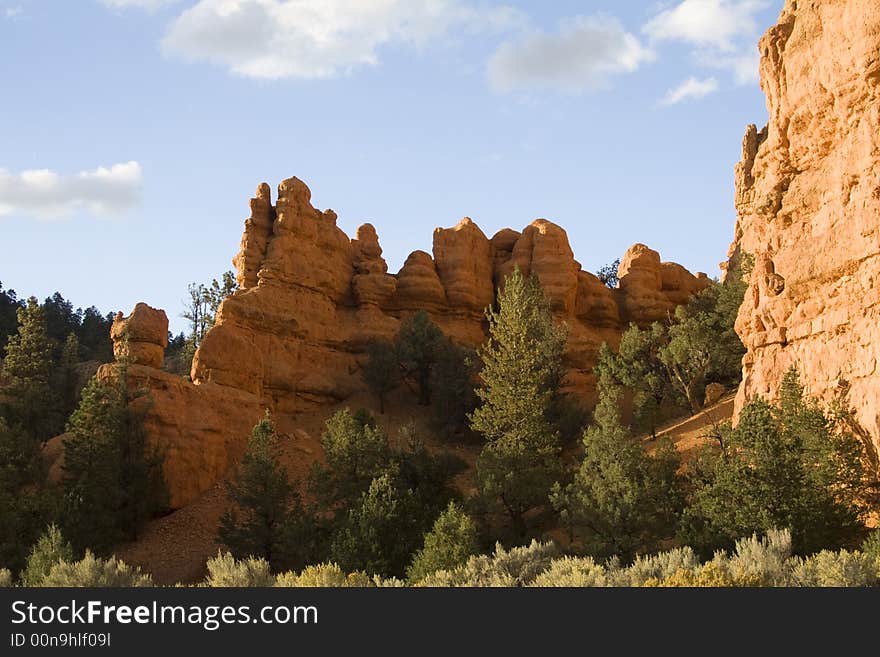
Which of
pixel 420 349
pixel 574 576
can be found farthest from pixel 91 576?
pixel 420 349

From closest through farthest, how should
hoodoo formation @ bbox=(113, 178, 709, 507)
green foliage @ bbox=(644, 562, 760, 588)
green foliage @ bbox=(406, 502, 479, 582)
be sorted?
green foliage @ bbox=(644, 562, 760, 588) < green foliage @ bbox=(406, 502, 479, 582) < hoodoo formation @ bbox=(113, 178, 709, 507)

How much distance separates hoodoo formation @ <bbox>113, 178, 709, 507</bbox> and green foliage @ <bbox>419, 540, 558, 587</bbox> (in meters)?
19.9

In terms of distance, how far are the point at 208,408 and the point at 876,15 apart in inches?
1320

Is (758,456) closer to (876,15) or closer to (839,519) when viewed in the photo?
(839,519)

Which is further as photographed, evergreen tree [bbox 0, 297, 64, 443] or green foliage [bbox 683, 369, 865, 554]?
evergreen tree [bbox 0, 297, 64, 443]

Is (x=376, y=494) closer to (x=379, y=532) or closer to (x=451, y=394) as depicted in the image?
A: (x=379, y=532)

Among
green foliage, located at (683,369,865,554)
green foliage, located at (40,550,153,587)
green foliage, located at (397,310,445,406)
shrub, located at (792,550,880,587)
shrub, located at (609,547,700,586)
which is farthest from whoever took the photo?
green foliage, located at (397,310,445,406)

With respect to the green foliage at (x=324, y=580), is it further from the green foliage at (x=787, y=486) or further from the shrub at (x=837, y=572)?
the green foliage at (x=787, y=486)

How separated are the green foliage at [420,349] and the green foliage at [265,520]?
16.5 meters

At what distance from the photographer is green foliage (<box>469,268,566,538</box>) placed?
37.7 meters

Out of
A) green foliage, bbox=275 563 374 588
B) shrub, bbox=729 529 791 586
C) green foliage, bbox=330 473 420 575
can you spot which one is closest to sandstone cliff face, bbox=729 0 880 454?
shrub, bbox=729 529 791 586

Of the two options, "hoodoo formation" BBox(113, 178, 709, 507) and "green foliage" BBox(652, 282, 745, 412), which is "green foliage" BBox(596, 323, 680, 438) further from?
"hoodoo formation" BBox(113, 178, 709, 507)

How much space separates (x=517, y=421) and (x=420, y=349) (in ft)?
46.1

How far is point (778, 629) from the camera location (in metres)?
14.8
